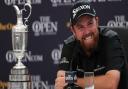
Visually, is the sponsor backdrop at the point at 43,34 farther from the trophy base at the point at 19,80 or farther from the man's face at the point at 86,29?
the man's face at the point at 86,29

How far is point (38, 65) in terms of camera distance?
4227mm

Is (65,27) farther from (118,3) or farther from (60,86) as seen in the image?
(60,86)

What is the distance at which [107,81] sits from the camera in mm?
2242

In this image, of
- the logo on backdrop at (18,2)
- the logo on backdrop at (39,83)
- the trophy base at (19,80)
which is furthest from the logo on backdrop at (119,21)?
the trophy base at (19,80)

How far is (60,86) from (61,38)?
6.23 feet

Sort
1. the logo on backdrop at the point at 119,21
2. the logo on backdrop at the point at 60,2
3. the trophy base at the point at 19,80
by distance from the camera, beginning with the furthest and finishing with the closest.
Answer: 1. the logo on backdrop at the point at 60,2
2. the logo on backdrop at the point at 119,21
3. the trophy base at the point at 19,80

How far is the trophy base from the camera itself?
2791 mm

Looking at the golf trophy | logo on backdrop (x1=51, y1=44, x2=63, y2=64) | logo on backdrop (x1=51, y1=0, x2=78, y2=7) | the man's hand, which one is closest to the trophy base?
the golf trophy

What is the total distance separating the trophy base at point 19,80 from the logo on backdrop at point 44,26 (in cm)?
128

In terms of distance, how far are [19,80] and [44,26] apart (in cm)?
141

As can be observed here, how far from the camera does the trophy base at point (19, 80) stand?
2.79 m

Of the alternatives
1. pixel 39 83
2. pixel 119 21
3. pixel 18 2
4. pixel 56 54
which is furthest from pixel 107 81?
pixel 18 2

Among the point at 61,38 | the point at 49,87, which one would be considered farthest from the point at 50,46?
the point at 49,87

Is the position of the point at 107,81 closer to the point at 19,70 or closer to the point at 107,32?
the point at 107,32
